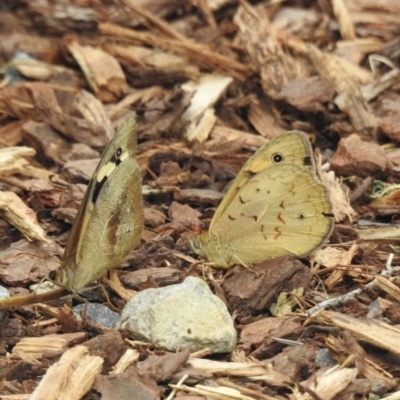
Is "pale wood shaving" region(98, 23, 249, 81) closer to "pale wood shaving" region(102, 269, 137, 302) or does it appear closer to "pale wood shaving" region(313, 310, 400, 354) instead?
"pale wood shaving" region(102, 269, 137, 302)

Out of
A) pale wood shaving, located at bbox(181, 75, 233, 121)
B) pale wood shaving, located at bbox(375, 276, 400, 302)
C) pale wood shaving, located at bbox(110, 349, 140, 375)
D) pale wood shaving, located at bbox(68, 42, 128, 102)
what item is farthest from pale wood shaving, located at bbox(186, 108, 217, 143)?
pale wood shaving, located at bbox(110, 349, 140, 375)

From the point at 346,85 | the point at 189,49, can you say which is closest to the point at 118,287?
the point at 346,85

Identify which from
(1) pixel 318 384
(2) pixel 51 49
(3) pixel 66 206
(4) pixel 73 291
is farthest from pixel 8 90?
(1) pixel 318 384

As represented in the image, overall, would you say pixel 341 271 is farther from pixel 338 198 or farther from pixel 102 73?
pixel 102 73

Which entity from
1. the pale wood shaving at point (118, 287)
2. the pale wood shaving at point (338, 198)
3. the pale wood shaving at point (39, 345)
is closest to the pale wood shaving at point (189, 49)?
the pale wood shaving at point (338, 198)

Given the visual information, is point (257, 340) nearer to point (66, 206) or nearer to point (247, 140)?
point (66, 206)

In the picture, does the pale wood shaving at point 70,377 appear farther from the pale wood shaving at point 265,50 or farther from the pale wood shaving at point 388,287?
the pale wood shaving at point 265,50
